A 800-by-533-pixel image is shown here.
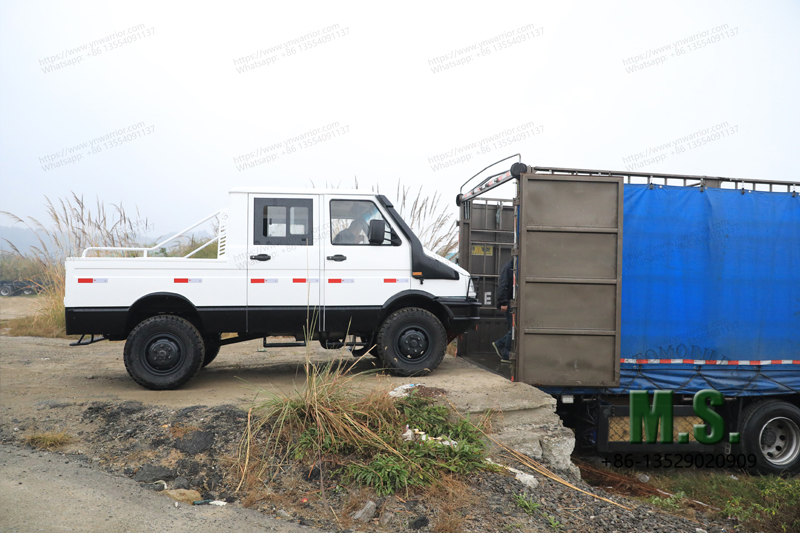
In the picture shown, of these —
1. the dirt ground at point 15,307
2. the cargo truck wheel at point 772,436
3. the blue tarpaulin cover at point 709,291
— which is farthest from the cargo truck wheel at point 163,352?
the dirt ground at point 15,307

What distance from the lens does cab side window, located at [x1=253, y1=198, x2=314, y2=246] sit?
591 cm

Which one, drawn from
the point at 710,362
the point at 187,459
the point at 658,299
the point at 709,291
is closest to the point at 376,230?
the point at 187,459

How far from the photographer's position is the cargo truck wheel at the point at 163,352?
570 cm

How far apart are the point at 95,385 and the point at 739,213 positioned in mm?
7708

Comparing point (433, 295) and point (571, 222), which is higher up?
point (571, 222)

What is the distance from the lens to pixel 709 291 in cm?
580

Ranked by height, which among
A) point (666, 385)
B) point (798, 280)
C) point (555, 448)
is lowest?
point (555, 448)

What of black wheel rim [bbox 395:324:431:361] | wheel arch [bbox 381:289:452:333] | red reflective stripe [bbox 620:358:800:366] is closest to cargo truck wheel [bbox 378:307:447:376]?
black wheel rim [bbox 395:324:431:361]

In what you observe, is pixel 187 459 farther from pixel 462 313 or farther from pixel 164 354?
pixel 462 313

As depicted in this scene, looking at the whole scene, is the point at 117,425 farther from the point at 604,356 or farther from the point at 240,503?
the point at 604,356

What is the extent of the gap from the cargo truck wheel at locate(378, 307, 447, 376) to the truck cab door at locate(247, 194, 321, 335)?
0.89m

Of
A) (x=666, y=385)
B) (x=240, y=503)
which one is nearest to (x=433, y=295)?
(x=666, y=385)

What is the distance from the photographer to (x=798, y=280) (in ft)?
19.6

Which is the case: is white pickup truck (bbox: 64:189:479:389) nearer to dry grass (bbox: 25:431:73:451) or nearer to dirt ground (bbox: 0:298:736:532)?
dirt ground (bbox: 0:298:736:532)
